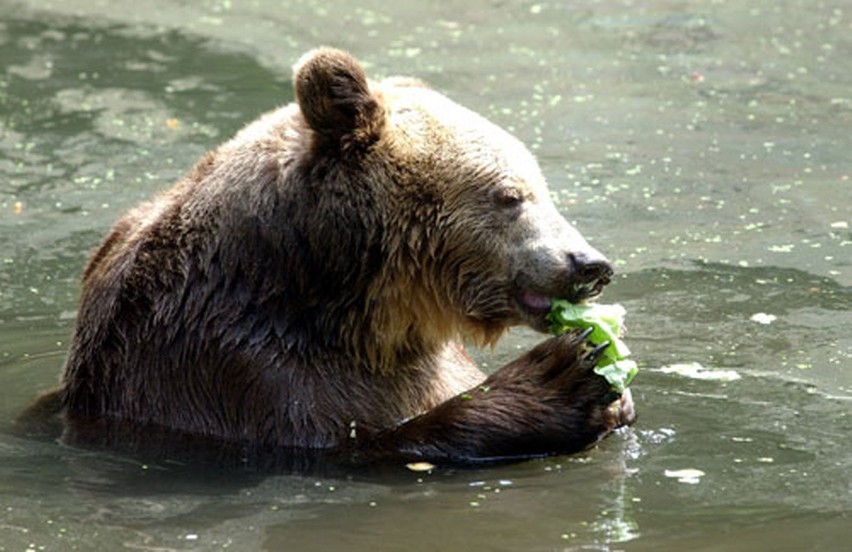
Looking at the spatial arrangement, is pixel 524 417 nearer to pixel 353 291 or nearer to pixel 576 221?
pixel 353 291

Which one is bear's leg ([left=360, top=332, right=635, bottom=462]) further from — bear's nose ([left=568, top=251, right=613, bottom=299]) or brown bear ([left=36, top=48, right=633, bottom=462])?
bear's nose ([left=568, top=251, right=613, bottom=299])

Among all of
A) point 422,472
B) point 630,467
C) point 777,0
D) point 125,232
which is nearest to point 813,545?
point 630,467

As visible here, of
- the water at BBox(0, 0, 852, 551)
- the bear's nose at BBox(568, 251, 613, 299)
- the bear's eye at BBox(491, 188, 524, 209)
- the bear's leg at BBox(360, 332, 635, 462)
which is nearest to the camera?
the water at BBox(0, 0, 852, 551)

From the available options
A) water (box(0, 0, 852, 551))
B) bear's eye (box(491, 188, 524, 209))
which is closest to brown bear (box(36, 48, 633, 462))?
bear's eye (box(491, 188, 524, 209))

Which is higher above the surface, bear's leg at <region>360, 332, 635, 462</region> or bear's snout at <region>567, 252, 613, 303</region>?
bear's snout at <region>567, 252, 613, 303</region>

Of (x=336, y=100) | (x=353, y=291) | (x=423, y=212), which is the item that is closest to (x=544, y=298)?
(x=423, y=212)

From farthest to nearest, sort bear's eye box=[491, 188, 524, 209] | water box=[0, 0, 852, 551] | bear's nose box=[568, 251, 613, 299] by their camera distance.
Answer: bear's eye box=[491, 188, 524, 209] < bear's nose box=[568, 251, 613, 299] < water box=[0, 0, 852, 551]

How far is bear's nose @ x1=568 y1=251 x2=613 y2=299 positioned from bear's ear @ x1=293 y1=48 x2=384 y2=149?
1025 mm

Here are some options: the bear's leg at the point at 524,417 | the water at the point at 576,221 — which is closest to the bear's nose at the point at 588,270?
the bear's leg at the point at 524,417

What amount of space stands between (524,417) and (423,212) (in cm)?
96

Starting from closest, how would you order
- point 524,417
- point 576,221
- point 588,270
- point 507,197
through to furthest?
point 588,270 < point 524,417 < point 507,197 < point 576,221

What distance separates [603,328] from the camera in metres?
7.91

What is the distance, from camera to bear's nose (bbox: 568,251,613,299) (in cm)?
765

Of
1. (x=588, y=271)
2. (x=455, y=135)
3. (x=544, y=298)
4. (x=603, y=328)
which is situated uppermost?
(x=455, y=135)
